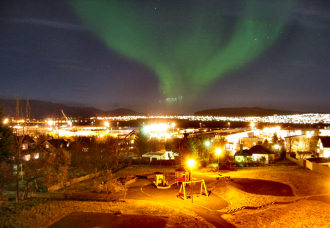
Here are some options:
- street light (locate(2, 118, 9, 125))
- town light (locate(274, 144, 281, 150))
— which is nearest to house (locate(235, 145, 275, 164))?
town light (locate(274, 144, 281, 150))

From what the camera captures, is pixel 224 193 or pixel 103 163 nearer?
pixel 224 193

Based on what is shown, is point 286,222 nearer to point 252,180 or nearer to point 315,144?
point 252,180

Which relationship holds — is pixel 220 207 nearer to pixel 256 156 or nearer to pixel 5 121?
pixel 5 121

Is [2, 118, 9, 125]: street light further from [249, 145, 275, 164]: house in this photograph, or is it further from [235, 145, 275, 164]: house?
[249, 145, 275, 164]: house

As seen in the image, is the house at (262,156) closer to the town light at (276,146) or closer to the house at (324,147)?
the house at (324,147)

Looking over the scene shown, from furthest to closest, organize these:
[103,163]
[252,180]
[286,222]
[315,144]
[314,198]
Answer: [315,144] < [103,163] < [252,180] < [314,198] < [286,222]

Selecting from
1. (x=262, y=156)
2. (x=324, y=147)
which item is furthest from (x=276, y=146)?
(x=262, y=156)

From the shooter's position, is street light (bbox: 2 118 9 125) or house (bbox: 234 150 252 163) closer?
street light (bbox: 2 118 9 125)

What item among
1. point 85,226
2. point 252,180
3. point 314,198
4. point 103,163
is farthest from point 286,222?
point 103,163
